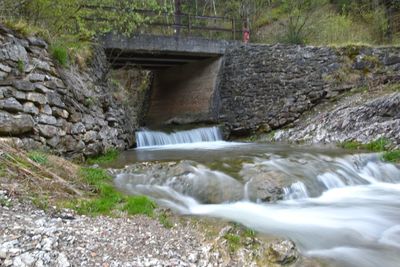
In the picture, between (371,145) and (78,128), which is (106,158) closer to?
(78,128)

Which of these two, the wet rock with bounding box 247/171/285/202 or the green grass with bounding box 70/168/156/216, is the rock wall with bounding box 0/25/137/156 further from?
the wet rock with bounding box 247/171/285/202

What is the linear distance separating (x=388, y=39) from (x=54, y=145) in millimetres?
17659

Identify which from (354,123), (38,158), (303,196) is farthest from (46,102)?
(354,123)

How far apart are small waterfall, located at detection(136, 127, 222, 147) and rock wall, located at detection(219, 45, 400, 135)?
718 mm

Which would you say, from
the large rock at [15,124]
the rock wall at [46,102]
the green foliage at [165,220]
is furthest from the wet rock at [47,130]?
the green foliage at [165,220]

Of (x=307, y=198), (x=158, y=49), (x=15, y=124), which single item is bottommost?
(x=307, y=198)

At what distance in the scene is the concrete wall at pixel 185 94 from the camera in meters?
13.6

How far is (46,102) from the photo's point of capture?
6.88 meters

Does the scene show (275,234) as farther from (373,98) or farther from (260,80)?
(260,80)

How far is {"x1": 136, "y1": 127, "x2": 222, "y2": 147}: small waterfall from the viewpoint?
12.1 m

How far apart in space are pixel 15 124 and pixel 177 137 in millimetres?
7000

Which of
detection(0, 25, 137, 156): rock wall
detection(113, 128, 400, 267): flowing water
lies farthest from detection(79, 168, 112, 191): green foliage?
detection(0, 25, 137, 156): rock wall

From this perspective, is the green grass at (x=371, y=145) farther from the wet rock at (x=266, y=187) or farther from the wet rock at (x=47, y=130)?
the wet rock at (x=47, y=130)

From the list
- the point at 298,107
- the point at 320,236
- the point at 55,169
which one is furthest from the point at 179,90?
Result: the point at 320,236
